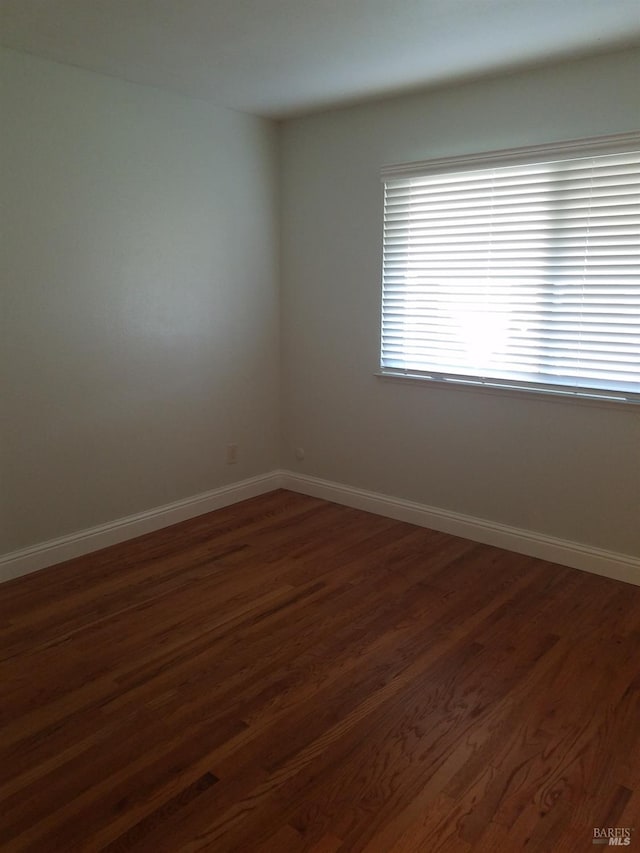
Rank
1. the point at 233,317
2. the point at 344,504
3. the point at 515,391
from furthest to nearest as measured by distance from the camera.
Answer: the point at 344,504
the point at 233,317
the point at 515,391

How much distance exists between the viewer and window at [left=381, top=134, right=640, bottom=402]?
9.89ft

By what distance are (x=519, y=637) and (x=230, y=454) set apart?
2270 millimetres

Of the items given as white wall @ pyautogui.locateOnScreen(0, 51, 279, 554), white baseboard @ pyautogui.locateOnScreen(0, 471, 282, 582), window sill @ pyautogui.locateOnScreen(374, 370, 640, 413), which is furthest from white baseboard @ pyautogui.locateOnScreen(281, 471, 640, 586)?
window sill @ pyautogui.locateOnScreen(374, 370, 640, 413)

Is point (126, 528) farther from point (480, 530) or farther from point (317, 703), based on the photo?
point (480, 530)

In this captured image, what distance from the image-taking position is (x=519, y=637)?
2721 millimetres

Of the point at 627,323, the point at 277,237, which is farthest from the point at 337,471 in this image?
the point at 627,323

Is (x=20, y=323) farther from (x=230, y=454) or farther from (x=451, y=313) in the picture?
(x=451, y=313)

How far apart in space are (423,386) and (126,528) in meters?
1.94

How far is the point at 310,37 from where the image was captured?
272 centimetres

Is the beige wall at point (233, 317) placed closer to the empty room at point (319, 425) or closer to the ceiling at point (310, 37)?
the empty room at point (319, 425)

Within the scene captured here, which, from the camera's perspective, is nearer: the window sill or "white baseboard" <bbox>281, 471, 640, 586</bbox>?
the window sill

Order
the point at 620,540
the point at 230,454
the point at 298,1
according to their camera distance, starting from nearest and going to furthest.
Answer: the point at 298,1 < the point at 620,540 < the point at 230,454

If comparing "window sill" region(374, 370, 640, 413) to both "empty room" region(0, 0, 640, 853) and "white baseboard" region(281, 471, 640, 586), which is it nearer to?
"empty room" region(0, 0, 640, 853)

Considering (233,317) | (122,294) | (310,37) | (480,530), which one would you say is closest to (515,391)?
(480,530)
